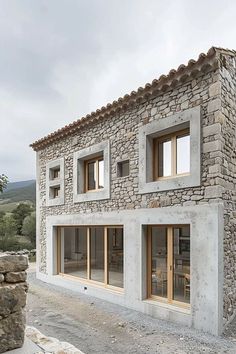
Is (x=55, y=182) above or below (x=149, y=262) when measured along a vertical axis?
above

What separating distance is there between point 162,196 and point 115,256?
328cm

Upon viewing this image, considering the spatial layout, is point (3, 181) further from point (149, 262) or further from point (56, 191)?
point (56, 191)

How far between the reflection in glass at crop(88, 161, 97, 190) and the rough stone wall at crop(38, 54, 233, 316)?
0.75 metres

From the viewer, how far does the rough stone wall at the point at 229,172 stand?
24.0 ft

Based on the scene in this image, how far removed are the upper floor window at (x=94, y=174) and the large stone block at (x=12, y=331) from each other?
7584 millimetres

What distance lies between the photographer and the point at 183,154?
8.24 meters

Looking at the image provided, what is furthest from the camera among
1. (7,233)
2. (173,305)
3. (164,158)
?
(7,233)

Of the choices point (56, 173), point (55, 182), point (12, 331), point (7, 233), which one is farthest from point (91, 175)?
point (7, 233)

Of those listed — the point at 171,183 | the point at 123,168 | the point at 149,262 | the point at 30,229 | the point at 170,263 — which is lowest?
the point at 30,229

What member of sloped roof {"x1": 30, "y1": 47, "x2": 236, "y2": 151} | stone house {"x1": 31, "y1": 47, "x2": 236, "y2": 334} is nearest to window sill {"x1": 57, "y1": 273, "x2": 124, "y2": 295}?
stone house {"x1": 31, "y1": 47, "x2": 236, "y2": 334}

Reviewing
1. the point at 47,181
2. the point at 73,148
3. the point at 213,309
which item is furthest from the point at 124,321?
the point at 47,181

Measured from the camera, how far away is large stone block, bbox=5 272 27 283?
11.7ft

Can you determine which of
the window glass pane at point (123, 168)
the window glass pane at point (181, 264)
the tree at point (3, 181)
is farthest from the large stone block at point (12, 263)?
the window glass pane at point (123, 168)

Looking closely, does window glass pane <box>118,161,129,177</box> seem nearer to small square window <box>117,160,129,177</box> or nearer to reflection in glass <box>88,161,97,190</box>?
small square window <box>117,160,129,177</box>
